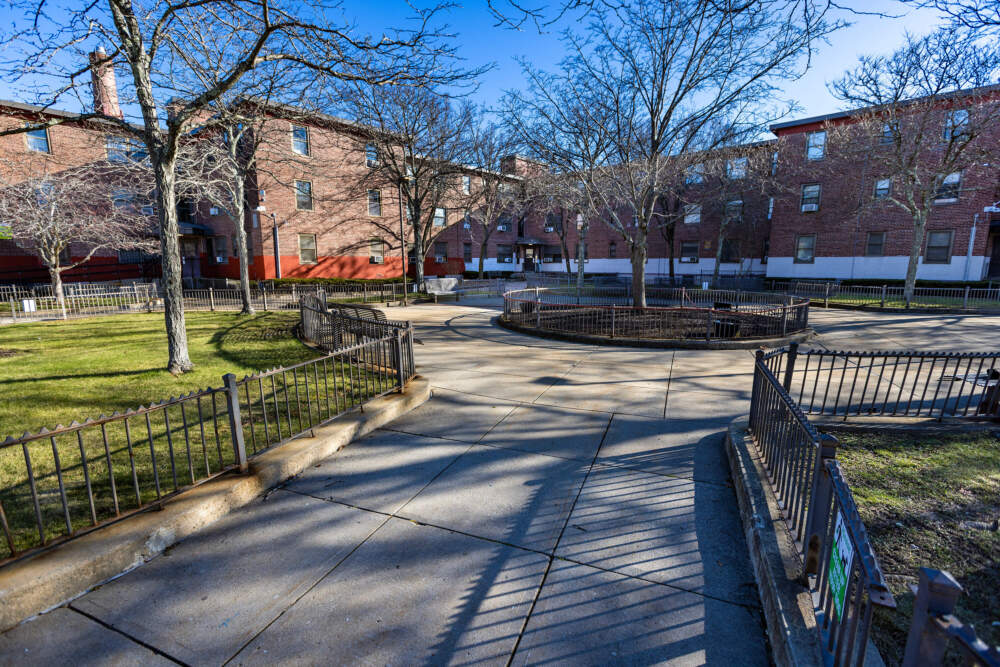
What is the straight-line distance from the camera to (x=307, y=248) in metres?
28.3

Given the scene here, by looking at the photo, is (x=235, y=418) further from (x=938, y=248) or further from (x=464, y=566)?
(x=938, y=248)

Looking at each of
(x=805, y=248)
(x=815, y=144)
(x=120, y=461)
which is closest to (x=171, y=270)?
(x=120, y=461)

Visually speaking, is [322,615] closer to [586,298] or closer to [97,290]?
[586,298]

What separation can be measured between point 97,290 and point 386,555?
1055 inches

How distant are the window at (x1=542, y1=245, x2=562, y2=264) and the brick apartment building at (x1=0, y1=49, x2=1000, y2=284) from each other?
18.2 meters

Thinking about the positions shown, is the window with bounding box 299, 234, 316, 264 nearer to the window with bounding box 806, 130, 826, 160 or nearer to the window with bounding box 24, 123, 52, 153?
the window with bounding box 24, 123, 52, 153

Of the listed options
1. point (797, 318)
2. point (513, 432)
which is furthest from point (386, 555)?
point (797, 318)

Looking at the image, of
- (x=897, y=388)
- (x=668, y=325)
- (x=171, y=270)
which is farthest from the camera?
(x=668, y=325)

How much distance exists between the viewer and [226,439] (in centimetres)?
554

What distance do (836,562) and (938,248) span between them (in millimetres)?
35915

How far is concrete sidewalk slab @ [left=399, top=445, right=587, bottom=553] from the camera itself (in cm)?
377

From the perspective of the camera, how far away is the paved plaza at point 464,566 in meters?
2.63

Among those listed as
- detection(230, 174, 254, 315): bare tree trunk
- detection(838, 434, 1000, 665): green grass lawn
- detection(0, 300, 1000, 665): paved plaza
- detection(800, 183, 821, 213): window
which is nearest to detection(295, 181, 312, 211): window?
detection(230, 174, 254, 315): bare tree trunk

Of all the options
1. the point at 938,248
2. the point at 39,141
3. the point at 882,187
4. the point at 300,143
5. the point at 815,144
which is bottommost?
the point at 938,248
